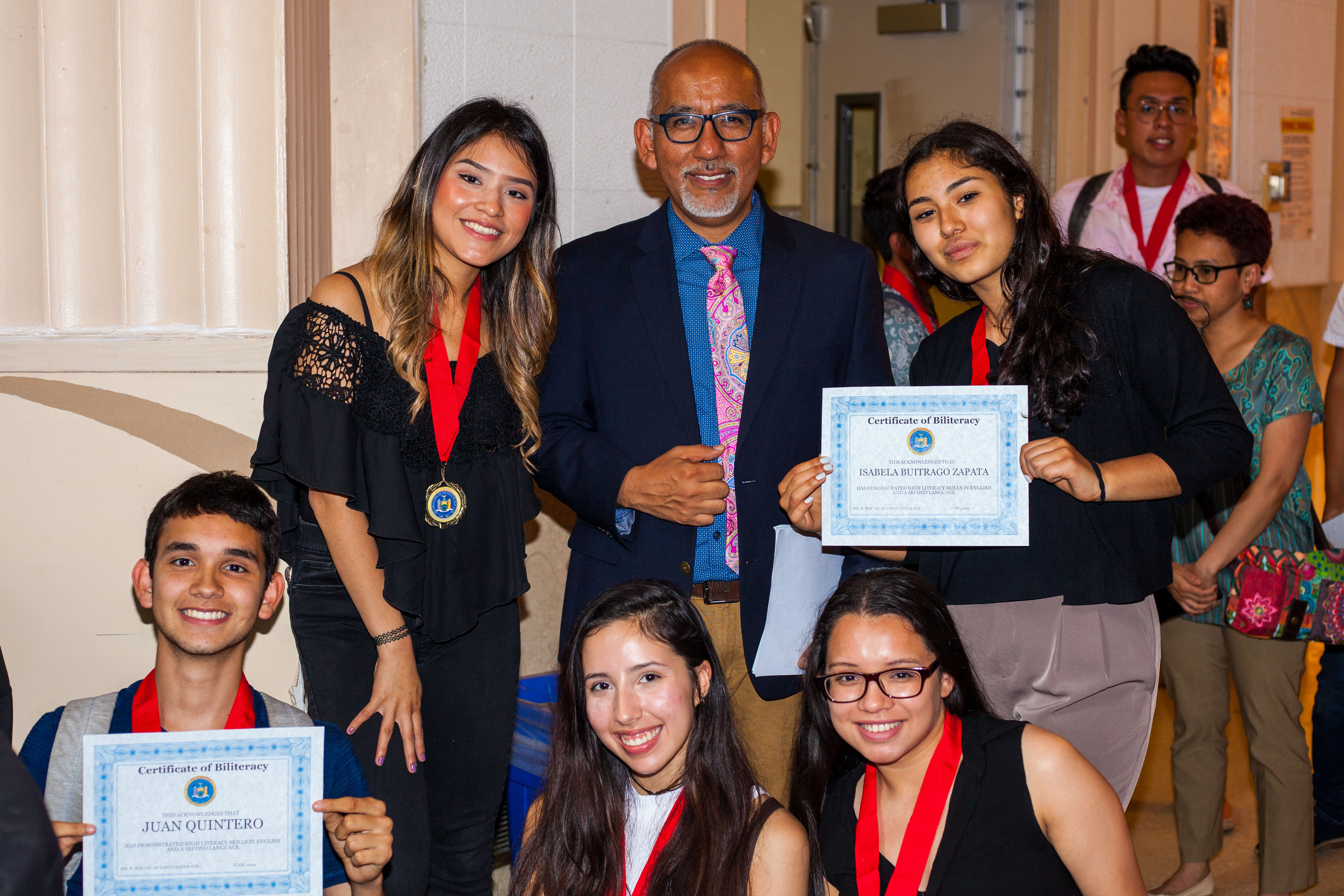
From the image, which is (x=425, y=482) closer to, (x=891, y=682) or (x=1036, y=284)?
→ (x=891, y=682)

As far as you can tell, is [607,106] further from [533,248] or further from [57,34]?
[57,34]

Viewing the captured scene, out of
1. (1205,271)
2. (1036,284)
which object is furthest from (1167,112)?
(1036,284)

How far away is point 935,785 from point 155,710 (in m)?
1.60

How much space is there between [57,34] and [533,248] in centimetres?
161

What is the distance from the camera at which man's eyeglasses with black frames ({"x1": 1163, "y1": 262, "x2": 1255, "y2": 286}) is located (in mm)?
3697

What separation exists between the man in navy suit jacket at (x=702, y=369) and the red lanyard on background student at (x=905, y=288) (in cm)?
133

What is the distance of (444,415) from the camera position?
8.43 ft

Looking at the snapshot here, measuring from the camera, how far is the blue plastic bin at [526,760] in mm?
3359

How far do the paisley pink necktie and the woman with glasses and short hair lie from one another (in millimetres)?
1629

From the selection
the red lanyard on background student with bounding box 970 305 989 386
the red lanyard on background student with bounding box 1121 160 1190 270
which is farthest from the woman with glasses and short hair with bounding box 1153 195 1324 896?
the red lanyard on background student with bounding box 970 305 989 386

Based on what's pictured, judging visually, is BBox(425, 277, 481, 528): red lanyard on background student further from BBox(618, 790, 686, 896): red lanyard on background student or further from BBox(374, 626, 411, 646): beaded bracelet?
BBox(618, 790, 686, 896): red lanyard on background student

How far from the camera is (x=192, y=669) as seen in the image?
2477 mm

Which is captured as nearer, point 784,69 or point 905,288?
point 905,288

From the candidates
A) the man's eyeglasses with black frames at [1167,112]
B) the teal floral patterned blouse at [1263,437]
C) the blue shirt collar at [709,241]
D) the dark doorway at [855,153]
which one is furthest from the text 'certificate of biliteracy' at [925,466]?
the dark doorway at [855,153]
